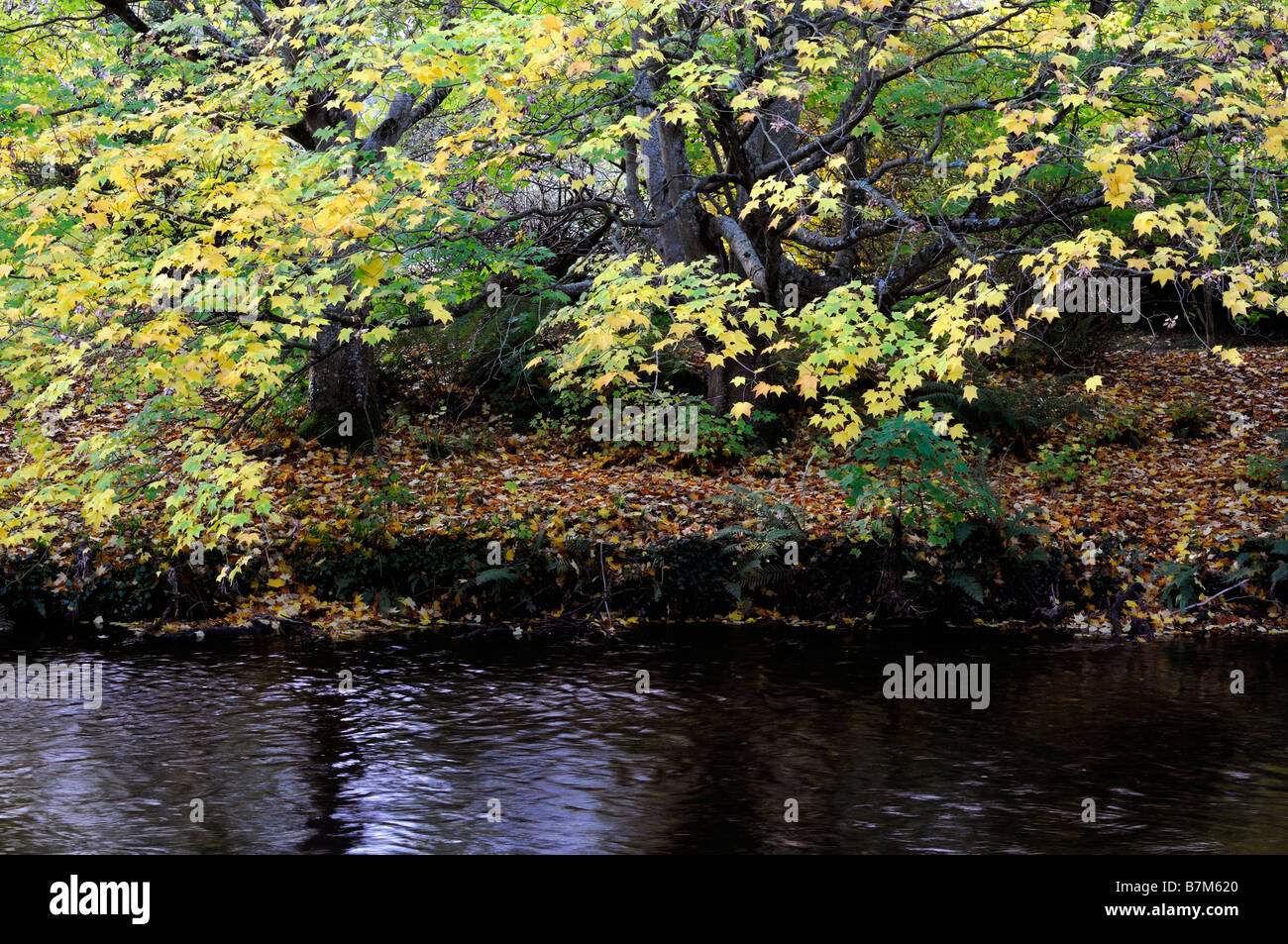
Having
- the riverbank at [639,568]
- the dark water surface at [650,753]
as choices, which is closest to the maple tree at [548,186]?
the riverbank at [639,568]

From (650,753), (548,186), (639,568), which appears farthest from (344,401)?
(650,753)

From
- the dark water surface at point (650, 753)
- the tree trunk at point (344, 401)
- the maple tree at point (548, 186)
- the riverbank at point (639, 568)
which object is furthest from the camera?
the tree trunk at point (344, 401)

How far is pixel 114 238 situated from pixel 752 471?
9393 mm

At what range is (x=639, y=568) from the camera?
45.2 feet

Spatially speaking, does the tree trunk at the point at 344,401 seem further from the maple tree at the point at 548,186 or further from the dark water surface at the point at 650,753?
the dark water surface at the point at 650,753

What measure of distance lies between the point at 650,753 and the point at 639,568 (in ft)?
16.3

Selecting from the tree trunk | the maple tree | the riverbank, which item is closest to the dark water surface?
the riverbank

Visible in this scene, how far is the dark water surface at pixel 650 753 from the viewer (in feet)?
24.0

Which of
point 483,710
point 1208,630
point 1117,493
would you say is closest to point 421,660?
point 483,710

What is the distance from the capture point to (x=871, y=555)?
13.7 metres

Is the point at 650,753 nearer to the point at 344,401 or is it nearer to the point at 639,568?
the point at 639,568

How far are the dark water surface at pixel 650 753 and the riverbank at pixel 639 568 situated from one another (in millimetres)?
1149

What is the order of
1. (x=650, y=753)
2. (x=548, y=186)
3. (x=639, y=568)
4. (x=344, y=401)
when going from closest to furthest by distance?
(x=650, y=753), (x=639, y=568), (x=344, y=401), (x=548, y=186)
